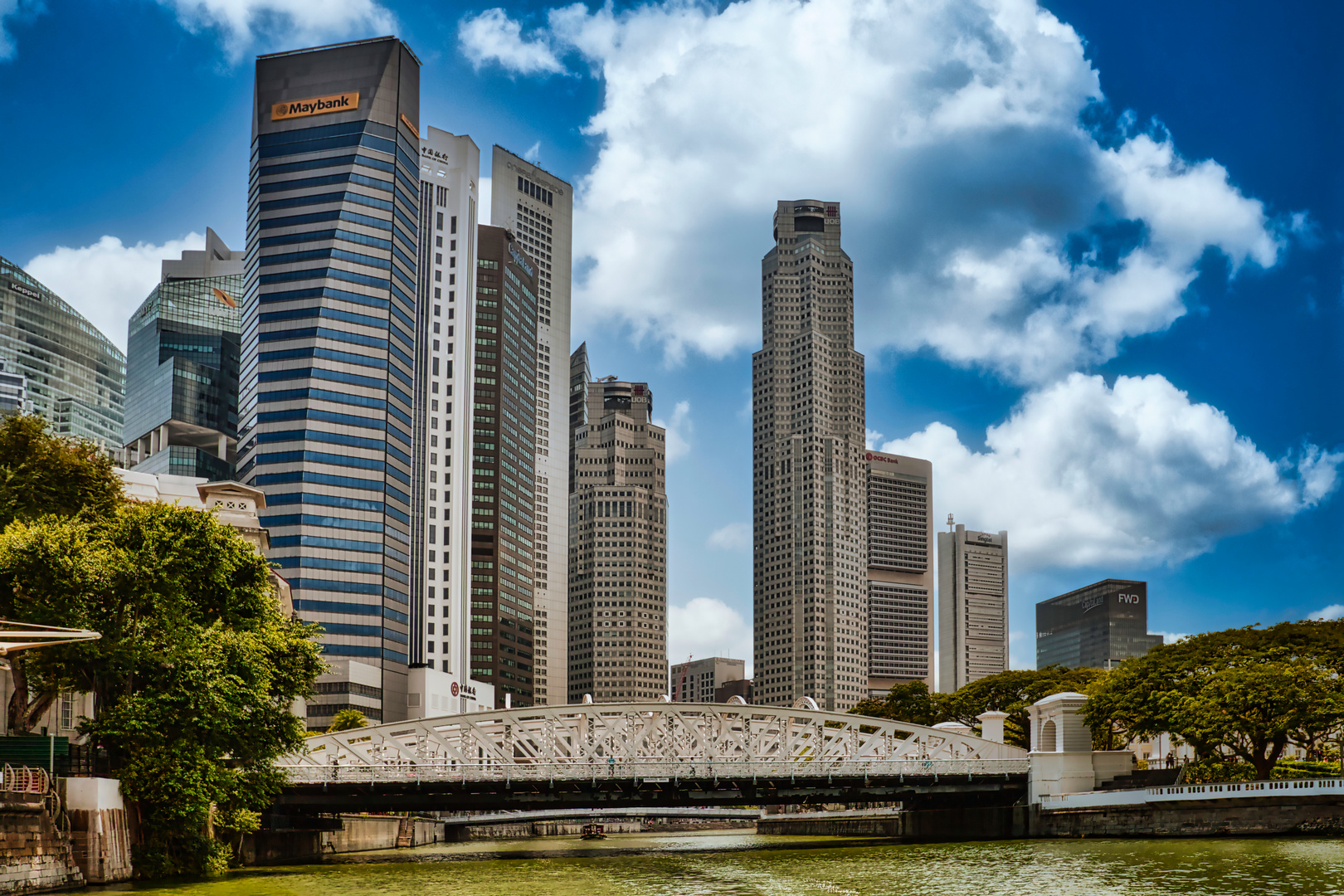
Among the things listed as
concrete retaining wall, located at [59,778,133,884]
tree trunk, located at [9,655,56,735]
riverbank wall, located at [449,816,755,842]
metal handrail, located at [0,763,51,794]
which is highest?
tree trunk, located at [9,655,56,735]

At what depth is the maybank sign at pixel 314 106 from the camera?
18300cm

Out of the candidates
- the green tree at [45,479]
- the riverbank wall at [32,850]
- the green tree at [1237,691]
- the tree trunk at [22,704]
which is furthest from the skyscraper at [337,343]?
the riverbank wall at [32,850]

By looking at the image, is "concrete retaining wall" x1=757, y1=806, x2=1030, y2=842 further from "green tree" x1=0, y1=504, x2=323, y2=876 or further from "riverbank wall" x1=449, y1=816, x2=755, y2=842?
"green tree" x1=0, y1=504, x2=323, y2=876

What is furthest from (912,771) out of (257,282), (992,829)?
(257,282)

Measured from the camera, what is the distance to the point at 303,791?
243 feet

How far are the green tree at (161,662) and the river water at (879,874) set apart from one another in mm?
3359

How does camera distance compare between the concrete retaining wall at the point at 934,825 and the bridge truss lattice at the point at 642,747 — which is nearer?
the bridge truss lattice at the point at 642,747

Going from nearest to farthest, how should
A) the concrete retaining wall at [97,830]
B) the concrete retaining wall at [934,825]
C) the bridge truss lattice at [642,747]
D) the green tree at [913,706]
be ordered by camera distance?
the concrete retaining wall at [97,830] → the bridge truss lattice at [642,747] → the concrete retaining wall at [934,825] → the green tree at [913,706]

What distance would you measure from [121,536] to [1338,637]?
70.4m

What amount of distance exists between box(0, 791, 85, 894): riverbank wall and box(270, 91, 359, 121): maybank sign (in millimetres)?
150508

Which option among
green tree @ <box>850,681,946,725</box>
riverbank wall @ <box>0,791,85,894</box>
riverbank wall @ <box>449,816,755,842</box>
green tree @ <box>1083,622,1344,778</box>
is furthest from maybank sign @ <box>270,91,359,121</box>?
riverbank wall @ <box>0,791,85,894</box>

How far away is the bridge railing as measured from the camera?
74.0 meters

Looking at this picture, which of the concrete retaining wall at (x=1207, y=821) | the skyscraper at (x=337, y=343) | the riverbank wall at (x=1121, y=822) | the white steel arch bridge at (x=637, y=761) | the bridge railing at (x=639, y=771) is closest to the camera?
the concrete retaining wall at (x=1207, y=821)

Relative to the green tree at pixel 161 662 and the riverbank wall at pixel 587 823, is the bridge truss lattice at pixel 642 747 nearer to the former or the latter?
the green tree at pixel 161 662
